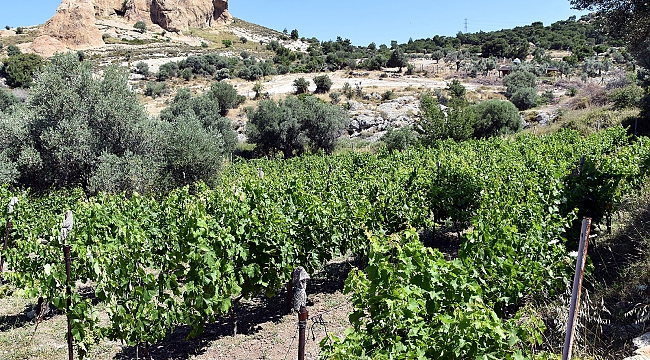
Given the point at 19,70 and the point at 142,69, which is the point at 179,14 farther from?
the point at 19,70

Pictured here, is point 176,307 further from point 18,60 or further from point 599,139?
point 18,60

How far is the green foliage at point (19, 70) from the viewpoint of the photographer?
38562 millimetres

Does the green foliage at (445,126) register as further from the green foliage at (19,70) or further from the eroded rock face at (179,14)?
the eroded rock face at (179,14)

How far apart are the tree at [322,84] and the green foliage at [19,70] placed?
82.6 feet

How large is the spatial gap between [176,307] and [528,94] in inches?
1497

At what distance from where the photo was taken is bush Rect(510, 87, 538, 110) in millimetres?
37000

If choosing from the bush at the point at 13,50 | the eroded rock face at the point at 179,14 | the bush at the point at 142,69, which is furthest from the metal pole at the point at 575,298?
the eroded rock face at the point at 179,14

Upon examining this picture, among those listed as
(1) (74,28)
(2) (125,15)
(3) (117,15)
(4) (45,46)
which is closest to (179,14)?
(2) (125,15)

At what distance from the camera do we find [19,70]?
3922 cm

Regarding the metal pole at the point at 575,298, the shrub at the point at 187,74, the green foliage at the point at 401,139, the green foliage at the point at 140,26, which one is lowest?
the green foliage at the point at 401,139

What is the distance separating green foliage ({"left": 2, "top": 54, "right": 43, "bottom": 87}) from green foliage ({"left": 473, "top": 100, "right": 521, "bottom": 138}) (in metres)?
37.4

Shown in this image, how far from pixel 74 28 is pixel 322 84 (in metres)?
37.8

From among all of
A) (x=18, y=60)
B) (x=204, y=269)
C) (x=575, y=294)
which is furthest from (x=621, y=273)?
(x=18, y=60)

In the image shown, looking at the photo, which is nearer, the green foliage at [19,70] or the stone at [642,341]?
the stone at [642,341]
